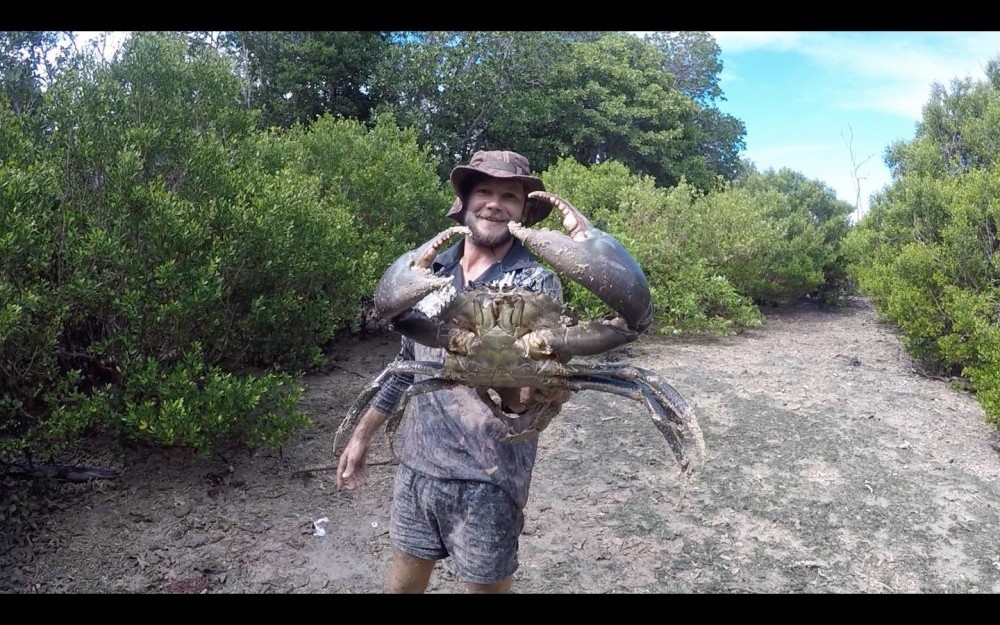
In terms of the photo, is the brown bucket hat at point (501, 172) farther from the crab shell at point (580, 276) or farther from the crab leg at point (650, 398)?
the crab leg at point (650, 398)

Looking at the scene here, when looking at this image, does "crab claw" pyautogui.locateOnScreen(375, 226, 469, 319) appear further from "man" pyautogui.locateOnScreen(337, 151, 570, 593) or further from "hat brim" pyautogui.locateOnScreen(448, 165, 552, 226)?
"hat brim" pyautogui.locateOnScreen(448, 165, 552, 226)

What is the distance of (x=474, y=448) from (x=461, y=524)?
312mm

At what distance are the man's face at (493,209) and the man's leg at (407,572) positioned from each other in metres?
1.35

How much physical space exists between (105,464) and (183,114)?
308cm

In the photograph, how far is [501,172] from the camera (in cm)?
285

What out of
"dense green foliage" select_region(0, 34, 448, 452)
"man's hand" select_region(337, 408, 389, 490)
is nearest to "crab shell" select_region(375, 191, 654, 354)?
"man's hand" select_region(337, 408, 389, 490)

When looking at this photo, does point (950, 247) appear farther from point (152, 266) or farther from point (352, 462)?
point (152, 266)

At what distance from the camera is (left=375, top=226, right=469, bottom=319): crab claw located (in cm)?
248

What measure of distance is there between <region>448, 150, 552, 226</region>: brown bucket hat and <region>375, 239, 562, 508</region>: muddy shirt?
23 centimetres

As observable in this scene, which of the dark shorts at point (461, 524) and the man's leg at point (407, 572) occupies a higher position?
the dark shorts at point (461, 524)

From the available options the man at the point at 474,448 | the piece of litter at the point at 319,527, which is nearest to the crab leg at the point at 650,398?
the man at the point at 474,448

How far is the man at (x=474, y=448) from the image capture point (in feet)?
8.89

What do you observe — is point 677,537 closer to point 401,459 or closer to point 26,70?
point 401,459

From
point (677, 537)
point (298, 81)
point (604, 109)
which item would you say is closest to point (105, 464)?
point (677, 537)
